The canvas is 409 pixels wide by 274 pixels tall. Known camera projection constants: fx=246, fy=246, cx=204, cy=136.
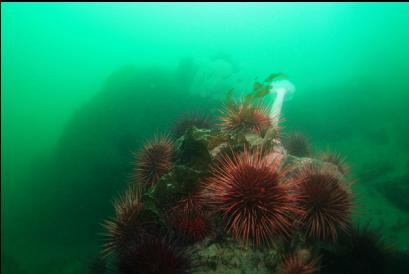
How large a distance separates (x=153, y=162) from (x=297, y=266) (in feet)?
12.4

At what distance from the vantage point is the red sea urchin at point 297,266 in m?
3.97

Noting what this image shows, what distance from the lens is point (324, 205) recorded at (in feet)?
13.8

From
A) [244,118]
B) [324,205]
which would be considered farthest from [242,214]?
[244,118]

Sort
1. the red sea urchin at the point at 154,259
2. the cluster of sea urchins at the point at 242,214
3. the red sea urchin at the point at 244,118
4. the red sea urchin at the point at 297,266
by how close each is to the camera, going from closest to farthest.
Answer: the red sea urchin at the point at 154,259 < the cluster of sea urchins at the point at 242,214 < the red sea urchin at the point at 297,266 < the red sea urchin at the point at 244,118

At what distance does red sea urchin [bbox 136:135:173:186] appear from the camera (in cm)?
605

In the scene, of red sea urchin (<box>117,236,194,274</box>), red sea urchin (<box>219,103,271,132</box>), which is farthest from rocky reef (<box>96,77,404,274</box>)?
red sea urchin (<box>219,103,271,132</box>)

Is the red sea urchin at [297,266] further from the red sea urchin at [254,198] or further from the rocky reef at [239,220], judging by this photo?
the red sea urchin at [254,198]

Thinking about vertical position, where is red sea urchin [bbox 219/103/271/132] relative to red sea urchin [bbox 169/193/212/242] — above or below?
above

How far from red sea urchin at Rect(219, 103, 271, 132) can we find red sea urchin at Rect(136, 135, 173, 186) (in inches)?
66.5

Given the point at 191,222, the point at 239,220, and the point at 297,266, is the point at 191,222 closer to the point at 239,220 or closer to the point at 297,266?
the point at 239,220

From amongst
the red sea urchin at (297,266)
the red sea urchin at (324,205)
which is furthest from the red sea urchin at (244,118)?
the red sea urchin at (297,266)

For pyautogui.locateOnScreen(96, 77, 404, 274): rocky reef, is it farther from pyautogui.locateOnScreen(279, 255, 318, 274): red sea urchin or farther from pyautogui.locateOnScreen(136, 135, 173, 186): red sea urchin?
pyautogui.locateOnScreen(136, 135, 173, 186): red sea urchin

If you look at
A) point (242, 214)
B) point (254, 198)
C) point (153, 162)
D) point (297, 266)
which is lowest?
point (297, 266)

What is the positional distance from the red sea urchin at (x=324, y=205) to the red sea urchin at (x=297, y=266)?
1.62 ft
